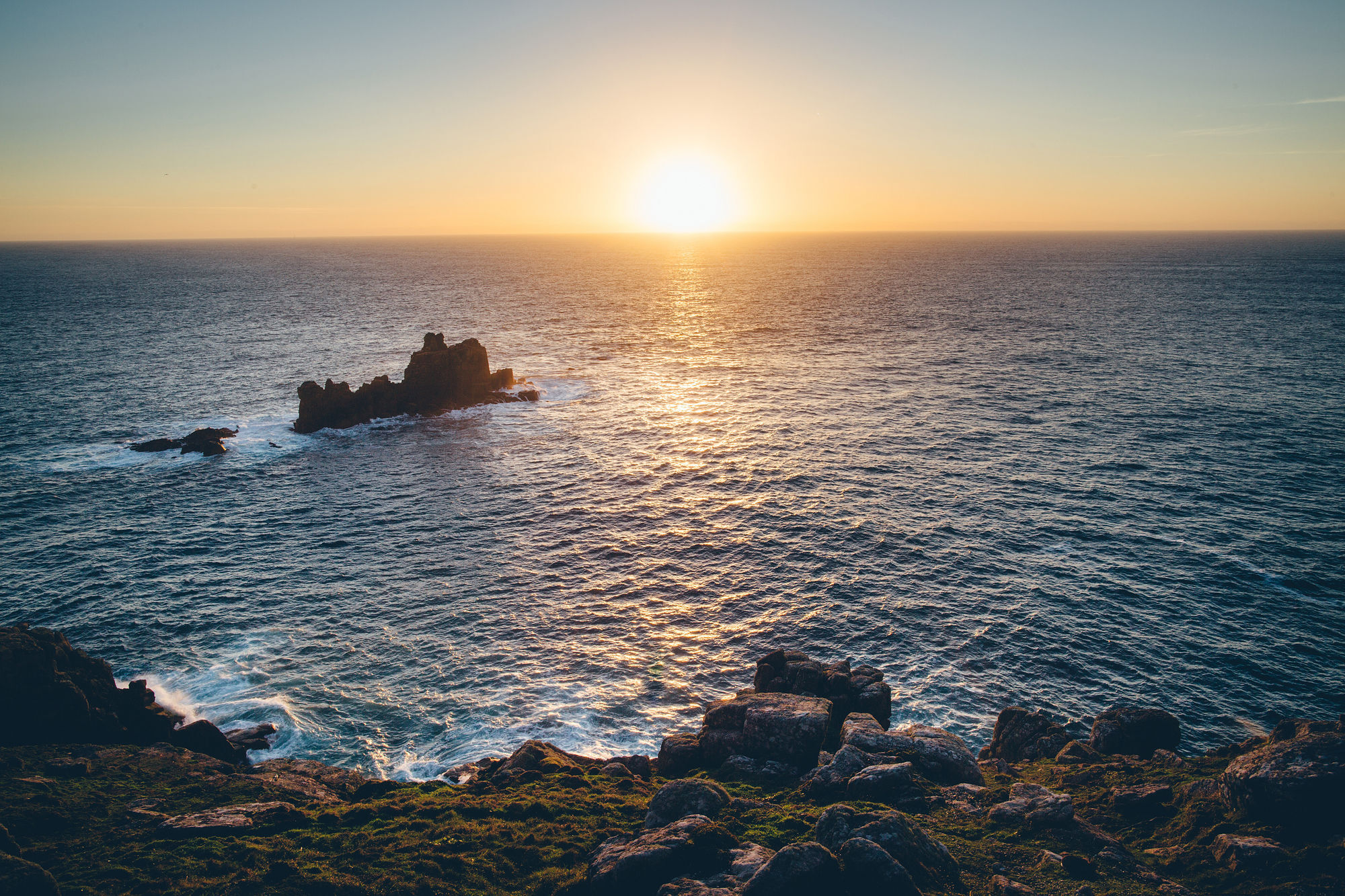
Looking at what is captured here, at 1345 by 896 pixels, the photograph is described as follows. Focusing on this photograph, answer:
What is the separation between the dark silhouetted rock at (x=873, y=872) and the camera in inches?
655

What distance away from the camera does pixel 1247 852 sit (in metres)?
17.5

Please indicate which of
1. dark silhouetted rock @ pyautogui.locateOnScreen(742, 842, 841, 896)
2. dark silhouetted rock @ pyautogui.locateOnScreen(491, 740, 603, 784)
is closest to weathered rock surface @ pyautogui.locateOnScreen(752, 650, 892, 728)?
dark silhouetted rock @ pyautogui.locateOnScreen(491, 740, 603, 784)

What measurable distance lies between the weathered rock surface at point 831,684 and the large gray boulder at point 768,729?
1356mm

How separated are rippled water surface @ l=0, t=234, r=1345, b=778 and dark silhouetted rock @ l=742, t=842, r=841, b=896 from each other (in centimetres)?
1547

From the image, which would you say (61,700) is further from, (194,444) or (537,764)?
(194,444)

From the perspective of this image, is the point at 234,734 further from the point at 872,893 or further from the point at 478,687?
the point at 872,893

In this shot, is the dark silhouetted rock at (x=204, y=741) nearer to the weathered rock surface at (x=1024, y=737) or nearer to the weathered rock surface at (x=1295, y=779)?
the weathered rock surface at (x=1024, y=737)

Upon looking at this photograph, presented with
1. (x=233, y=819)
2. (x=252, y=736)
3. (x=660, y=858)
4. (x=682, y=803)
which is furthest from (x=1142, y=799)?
(x=252, y=736)

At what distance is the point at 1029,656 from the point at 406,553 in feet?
129

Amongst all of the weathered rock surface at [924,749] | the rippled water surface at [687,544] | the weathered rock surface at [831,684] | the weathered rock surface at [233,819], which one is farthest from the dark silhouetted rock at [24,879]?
the weathered rock surface at [924,749]

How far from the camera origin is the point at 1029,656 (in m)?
35.8

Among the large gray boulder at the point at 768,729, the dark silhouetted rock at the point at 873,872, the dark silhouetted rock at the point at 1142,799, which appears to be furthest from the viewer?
the large gray boulder at the point at 768,729

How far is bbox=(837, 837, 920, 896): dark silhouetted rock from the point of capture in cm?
1664

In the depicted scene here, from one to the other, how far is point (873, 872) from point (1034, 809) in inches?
296
